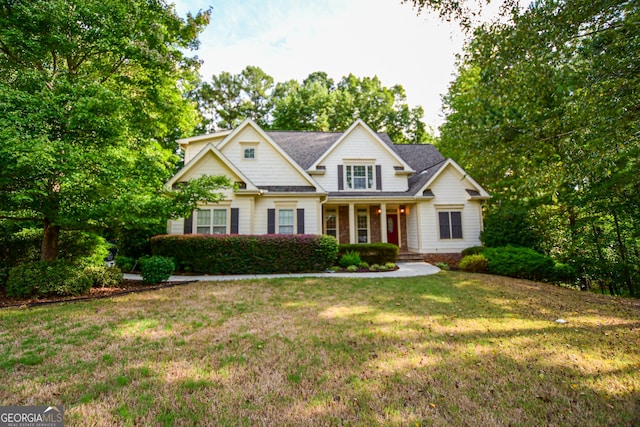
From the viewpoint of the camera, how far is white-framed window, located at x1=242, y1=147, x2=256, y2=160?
49.4 ft

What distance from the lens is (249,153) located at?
49.5ft

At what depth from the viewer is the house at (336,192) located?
13.2 metres

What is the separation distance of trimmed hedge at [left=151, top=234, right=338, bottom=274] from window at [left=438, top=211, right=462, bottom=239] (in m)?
7.87

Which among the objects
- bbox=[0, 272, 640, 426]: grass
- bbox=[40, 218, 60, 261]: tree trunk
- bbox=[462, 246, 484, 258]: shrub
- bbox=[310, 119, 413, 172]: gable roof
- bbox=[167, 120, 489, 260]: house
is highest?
bbox=[310, 119, 413, 172]: gable roof

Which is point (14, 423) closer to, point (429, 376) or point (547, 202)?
point (429, 376)

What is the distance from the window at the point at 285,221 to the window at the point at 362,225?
5.01 metres

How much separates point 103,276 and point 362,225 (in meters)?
13.0

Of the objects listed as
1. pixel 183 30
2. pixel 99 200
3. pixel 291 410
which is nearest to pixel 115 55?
pixel 183 30

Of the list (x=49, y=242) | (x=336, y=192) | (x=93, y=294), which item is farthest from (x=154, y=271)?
(x=336, y=192)

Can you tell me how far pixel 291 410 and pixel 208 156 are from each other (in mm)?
12500

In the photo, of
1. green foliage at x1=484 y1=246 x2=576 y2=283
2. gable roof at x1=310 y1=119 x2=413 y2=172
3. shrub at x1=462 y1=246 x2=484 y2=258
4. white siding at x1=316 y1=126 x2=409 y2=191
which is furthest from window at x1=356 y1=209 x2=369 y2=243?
green foliage at x1=484 y1=246 x2=576 y2=283

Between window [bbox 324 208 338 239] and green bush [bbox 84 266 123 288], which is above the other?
window [bbox 324 208 338 239]

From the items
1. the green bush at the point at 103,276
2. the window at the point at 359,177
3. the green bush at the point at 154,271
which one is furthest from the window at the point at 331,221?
the green bush at the point at 103,276

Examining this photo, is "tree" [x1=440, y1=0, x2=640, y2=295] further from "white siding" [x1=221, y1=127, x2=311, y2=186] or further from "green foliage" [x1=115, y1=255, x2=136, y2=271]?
"green foliage" [x1=115, y1=255, x2=136, y2=271]
